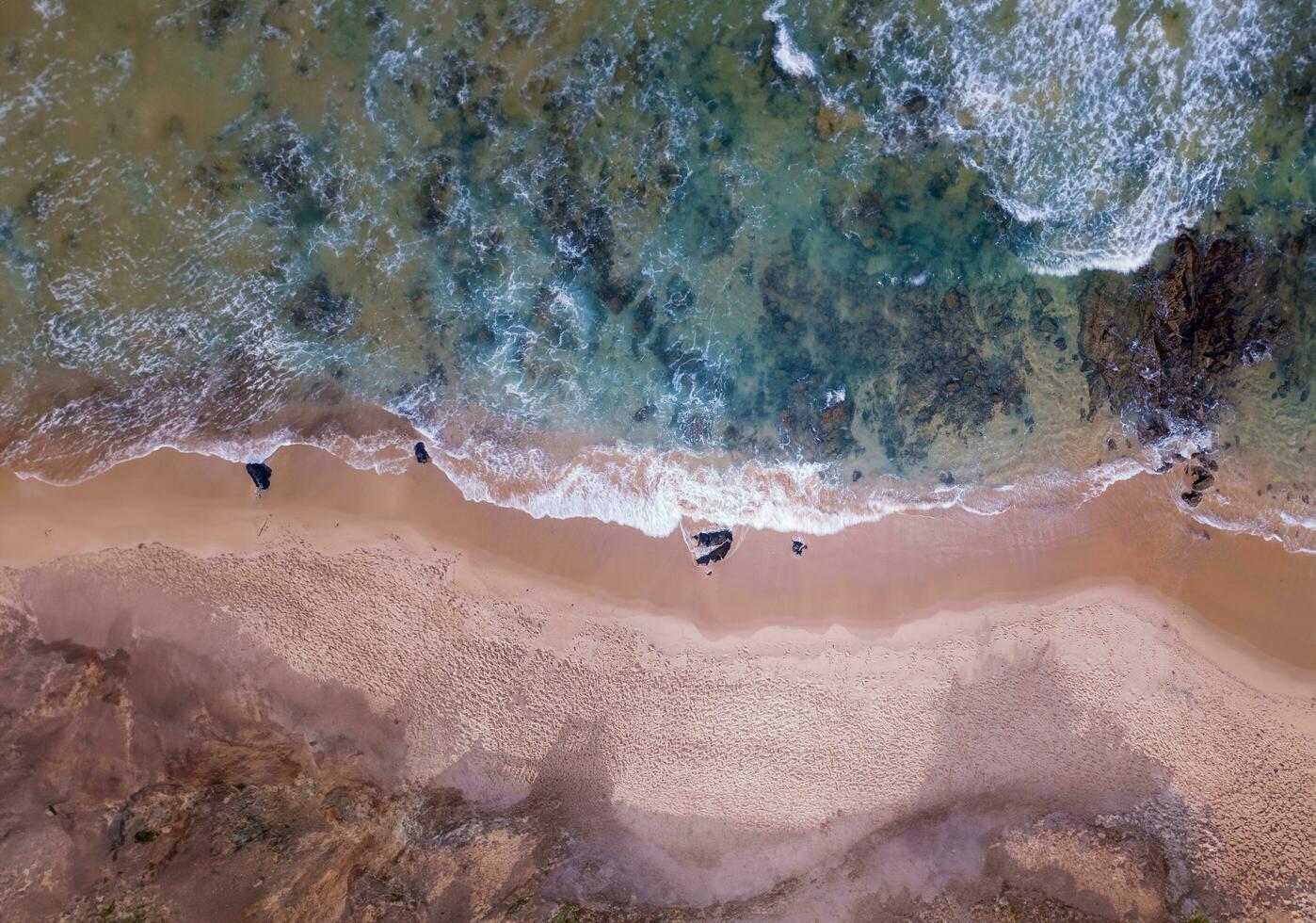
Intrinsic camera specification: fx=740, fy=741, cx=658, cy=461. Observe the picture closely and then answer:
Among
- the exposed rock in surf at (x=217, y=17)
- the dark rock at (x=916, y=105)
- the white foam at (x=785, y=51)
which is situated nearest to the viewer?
the exposed rock in surf at (x=217, y=17)

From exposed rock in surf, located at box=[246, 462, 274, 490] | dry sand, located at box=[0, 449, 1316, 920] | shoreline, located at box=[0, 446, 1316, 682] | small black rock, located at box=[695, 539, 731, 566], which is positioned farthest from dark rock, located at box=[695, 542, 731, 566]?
exposed rock in surf, located at box=[246, 462, 274, 490]

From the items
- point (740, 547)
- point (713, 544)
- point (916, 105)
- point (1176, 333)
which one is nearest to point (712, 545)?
point (713, 544)

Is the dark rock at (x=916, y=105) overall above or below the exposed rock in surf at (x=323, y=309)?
above

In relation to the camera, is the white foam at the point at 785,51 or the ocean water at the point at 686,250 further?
the white foam at the point at 785,51

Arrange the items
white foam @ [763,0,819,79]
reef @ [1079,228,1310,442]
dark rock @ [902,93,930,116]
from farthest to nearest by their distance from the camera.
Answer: reef @ [1079,228,1310,442], dark rock @ [902,93,930,116], white foam @ [763,0,819,79]

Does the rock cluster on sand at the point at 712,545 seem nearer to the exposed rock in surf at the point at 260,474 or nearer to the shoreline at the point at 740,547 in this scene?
the shoreline at the point at 740,547

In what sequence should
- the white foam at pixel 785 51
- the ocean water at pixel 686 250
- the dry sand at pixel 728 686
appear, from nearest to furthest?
the dry sand at pixel 728 686, the ocean water at pixel 686 250, the white foam at pixel 785 51

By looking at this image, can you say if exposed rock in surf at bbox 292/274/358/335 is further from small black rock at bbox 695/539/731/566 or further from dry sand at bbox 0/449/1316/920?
small black rock at bbox 695/539/731/566

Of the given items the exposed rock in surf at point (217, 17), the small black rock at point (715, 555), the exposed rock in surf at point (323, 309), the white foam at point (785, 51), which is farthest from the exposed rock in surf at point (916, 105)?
the exposed rock in surf at point (217, 17)
